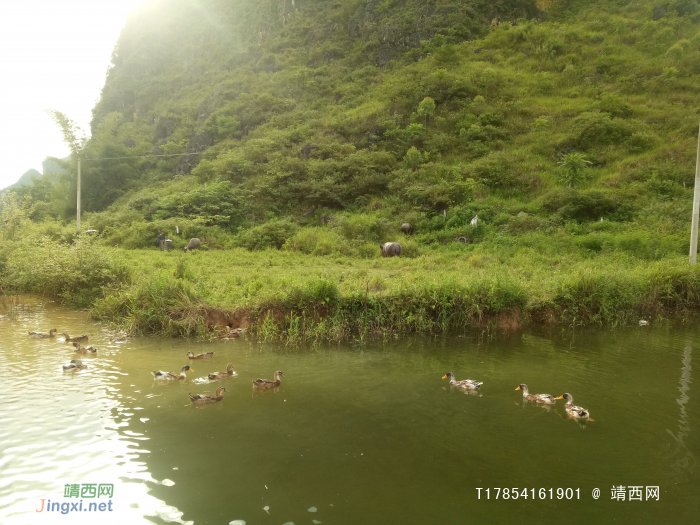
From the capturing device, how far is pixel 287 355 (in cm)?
1016

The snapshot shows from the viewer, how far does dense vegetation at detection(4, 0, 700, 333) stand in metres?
14.1

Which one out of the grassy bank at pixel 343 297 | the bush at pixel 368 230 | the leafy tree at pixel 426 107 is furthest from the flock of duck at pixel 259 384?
the leafy tree at pixel 426 107

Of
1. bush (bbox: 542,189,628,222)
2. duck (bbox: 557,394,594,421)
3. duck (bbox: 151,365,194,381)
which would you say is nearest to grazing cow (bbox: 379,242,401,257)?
bush (bbox: 542,189,628,222)

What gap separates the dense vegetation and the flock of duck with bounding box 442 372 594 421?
138 inches

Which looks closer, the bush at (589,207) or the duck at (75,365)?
the duck at (75,365)

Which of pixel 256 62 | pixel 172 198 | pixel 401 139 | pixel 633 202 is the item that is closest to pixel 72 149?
pixel 172 198

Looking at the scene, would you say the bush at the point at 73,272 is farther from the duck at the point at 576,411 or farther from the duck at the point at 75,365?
the duck at the point at 576,411

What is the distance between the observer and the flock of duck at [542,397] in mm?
6926

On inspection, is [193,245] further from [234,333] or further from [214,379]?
[214,379]

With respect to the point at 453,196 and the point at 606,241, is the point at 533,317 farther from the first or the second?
the point at 453,196

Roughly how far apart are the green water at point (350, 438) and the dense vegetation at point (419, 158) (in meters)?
2.94

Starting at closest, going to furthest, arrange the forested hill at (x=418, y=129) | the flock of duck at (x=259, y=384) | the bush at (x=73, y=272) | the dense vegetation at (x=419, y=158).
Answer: the flock of duck at (x=259, y=384) → the dense vegetation at (x=419, y=158) → the bush at (x=73, y=272) → the forested hill at (x=418, y=129)

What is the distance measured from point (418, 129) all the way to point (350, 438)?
32899 millimetres

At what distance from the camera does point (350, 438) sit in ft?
20.5
